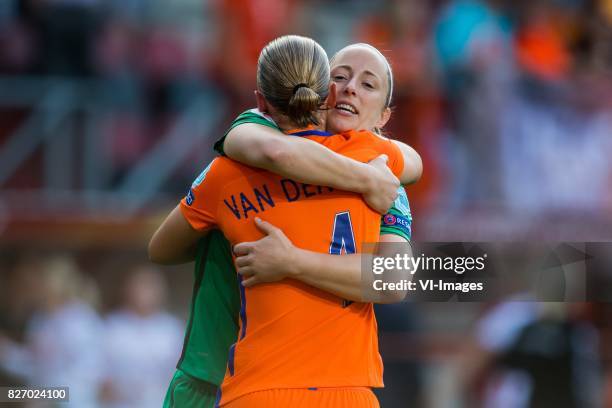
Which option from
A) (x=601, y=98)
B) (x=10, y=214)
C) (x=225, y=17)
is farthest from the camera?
(x=601, y=98)

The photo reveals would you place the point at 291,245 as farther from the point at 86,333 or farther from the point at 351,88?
the point at 86,333

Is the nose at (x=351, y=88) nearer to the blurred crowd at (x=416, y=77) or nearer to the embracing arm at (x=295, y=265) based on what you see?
the embracing arm at (x=295, y=265)

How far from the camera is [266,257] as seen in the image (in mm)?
3336

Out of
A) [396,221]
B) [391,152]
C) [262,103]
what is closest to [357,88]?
[391,152]

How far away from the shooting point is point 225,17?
9.61 m

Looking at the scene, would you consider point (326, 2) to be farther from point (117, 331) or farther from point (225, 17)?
point (117, 331)

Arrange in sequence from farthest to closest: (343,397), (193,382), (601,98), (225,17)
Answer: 1. (601,98)
2. (225,17)
3. (193,382)
4. (343,397)

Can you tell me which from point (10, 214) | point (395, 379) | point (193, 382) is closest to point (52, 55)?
point (10, 214)

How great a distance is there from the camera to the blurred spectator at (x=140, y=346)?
8648 mm

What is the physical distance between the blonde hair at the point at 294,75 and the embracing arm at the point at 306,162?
0.37ft

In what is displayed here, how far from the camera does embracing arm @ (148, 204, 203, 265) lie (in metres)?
3.67

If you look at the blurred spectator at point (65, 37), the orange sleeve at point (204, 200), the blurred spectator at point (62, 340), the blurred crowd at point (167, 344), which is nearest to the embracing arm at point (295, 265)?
the orange sleeve at point (204, 200)

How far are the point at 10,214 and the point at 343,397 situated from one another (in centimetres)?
617

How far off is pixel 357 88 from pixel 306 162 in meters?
0.50
